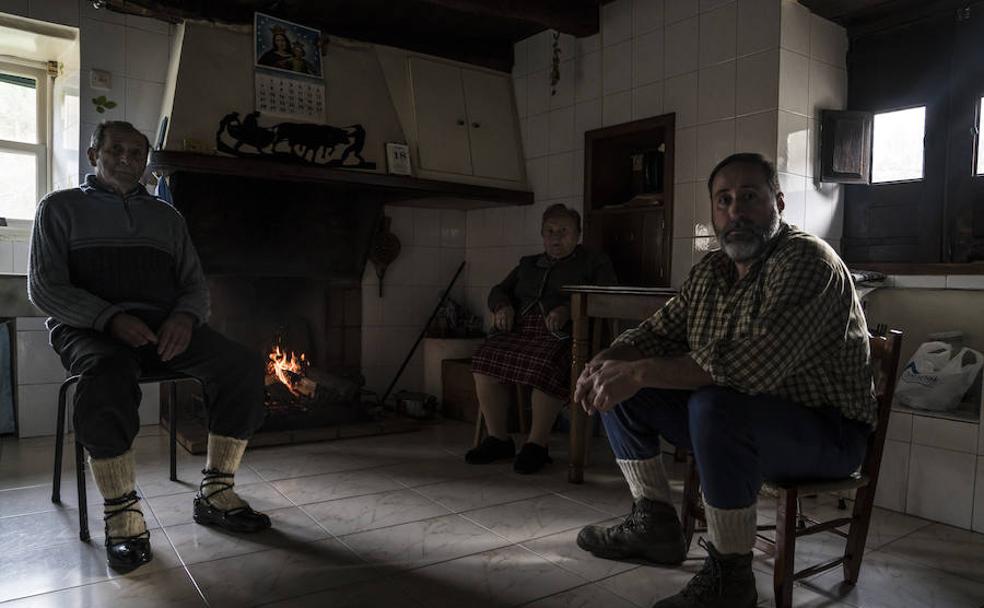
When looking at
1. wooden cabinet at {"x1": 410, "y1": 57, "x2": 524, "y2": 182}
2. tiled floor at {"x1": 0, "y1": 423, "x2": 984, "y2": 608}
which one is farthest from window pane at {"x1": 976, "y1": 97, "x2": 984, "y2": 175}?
wooden cabinet at {"x1": 410, "y1": 57, "x2": 524, "y2": 182}

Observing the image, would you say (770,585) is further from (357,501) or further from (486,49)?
(486,49)

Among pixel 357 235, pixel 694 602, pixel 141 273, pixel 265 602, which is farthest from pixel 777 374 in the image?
pixel 357 235

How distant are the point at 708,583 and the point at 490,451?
1.48 meters

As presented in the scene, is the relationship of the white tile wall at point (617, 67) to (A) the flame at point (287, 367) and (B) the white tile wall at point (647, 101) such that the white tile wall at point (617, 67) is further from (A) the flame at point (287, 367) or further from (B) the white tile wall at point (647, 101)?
(A) the flame at point (287, 367)

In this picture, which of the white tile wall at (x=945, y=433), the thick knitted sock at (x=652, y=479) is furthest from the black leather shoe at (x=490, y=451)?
the white tile wall at (x=945, y=433)

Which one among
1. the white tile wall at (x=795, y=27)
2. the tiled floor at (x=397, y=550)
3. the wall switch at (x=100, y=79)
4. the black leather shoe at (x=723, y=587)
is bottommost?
the tiled floor at (x=397, y=550)

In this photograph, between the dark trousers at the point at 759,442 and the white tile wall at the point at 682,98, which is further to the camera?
the white tile wall at the point at 682,98

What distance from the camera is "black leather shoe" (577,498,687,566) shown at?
1.83 metres

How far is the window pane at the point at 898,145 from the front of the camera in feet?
9.53

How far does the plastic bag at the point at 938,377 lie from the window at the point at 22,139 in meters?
4.04

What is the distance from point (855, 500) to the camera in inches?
67.4

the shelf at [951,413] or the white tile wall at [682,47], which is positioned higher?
the white tile wall at [682,47]

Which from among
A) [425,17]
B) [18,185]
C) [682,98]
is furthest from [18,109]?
[682,98]

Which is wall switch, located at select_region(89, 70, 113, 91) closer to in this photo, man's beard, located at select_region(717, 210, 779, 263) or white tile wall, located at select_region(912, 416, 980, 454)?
man's beard, located at select_region(717, 210, 779, 263)
